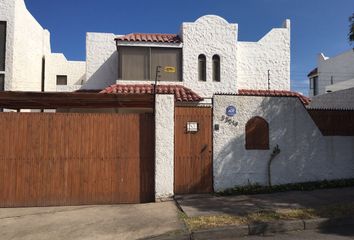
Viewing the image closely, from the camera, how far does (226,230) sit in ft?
21.7

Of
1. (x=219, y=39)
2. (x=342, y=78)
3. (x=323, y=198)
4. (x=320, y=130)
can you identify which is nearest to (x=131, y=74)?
(x=219, y=39)

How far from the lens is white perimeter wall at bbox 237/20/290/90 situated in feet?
54.7

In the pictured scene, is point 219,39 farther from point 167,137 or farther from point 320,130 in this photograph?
point 167,137

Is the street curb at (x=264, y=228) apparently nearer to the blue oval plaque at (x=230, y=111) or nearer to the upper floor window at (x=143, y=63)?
the blue oval plaque at (x=230, y=111)

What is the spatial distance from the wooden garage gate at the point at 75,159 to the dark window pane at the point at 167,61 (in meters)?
6.29

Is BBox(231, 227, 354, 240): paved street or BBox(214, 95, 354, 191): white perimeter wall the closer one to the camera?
BBox(231, 227, 354, 240): paved street

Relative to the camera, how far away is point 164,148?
9.35 m

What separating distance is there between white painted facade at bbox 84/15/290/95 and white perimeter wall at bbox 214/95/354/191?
556cm

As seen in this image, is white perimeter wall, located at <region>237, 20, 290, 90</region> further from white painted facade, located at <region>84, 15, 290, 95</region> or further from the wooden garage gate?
the wooden garage gate

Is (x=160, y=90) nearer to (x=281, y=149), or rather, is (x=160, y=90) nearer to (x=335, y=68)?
(x=281, y=149)

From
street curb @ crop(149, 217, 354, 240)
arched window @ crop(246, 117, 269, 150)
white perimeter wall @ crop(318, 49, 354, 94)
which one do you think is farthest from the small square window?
white perimeter wall @ crop(318, 49, 354, 94)

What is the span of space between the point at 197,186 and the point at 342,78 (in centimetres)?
1781

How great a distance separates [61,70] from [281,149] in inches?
505

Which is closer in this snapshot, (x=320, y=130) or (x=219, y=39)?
(x=320, y=130)
